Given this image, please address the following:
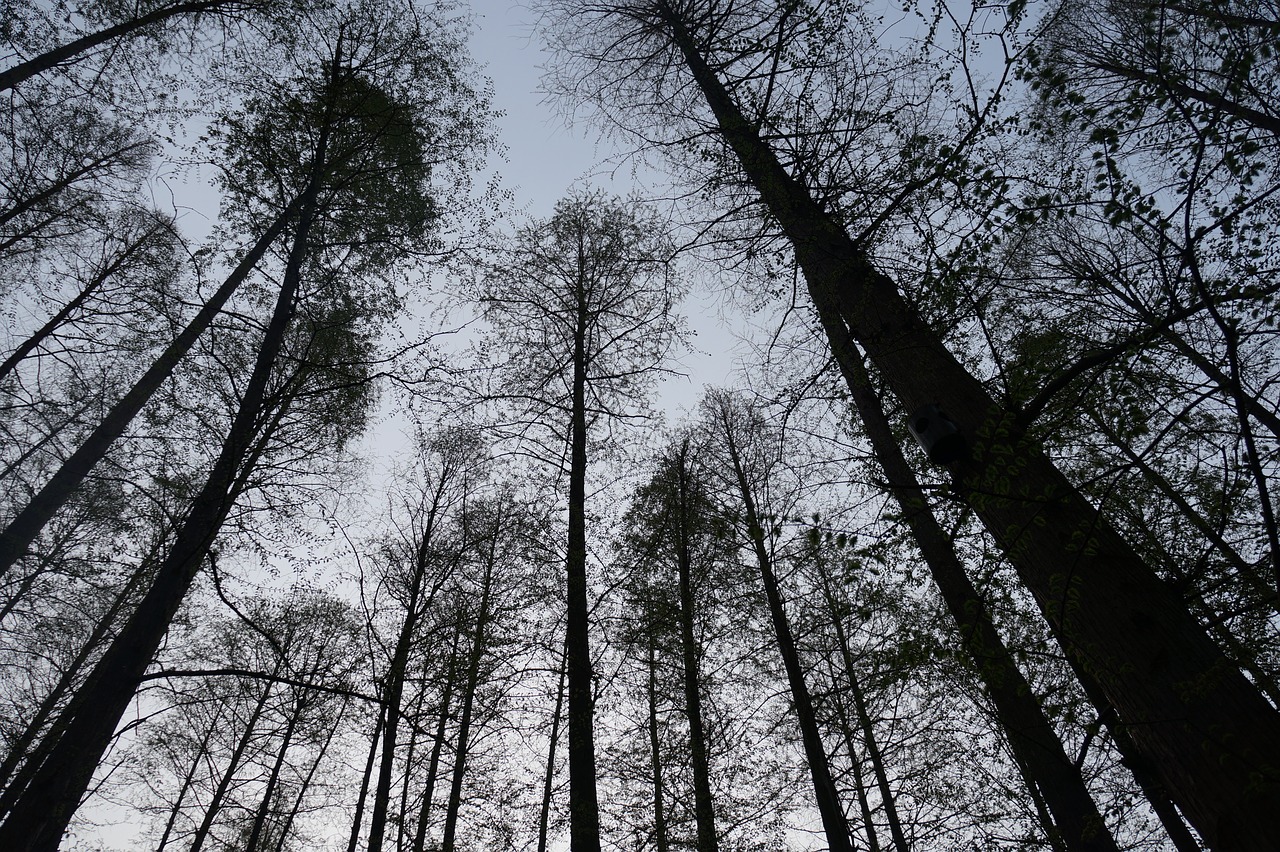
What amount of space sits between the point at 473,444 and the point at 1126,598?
877 centimetres

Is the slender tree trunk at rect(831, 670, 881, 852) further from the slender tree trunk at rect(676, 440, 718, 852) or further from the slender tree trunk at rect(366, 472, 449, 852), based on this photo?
the slender tree trunk at rect(366, 472, 449, 852)

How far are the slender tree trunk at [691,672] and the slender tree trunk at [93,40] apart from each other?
859 cm

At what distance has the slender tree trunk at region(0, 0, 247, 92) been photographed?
18.9 feet

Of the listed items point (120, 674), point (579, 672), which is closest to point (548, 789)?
point (579, 672)

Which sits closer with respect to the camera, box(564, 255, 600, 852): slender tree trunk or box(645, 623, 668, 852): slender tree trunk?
box(564, 255, 600, 852): slender tree trunk

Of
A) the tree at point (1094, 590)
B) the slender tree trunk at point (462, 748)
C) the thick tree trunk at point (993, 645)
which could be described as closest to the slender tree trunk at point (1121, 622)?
the tree at point (1094, 590)

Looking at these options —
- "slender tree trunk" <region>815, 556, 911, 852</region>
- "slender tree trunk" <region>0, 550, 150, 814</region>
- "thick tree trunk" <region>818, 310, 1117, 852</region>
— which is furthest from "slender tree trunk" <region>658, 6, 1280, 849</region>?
"slender tree trunk" <region>0, 550, 150, 814</region>

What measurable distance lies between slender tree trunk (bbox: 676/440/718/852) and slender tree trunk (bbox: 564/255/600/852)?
171 cm

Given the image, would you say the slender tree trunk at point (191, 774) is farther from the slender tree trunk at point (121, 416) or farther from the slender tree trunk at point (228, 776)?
the slender tree trunk at point (121, 416)

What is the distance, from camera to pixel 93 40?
6219 mm

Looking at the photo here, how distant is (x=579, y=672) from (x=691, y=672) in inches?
95.6

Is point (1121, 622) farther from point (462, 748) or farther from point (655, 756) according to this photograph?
point (462, 748)

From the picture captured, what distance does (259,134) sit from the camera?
6.48 meters

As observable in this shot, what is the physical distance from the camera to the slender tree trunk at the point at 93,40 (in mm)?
5758
